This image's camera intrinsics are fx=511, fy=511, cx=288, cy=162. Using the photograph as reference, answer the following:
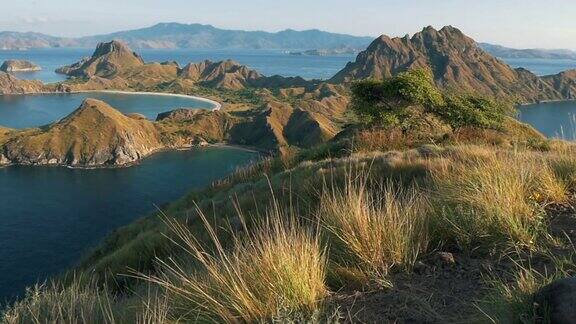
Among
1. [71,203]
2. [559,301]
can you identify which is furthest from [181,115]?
[559,301]

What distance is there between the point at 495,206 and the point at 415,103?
22619 mm

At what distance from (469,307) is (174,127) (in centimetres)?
15448

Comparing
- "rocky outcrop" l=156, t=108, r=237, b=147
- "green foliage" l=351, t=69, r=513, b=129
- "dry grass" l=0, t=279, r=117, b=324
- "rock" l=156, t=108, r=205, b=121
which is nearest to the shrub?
"green foliage" l=351, t=69, r=513, b=129

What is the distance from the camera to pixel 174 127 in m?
154

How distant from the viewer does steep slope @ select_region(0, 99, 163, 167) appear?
11838cm

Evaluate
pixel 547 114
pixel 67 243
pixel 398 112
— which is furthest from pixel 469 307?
pixel 547 114

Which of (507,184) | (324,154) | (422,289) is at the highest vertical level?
(507,184)

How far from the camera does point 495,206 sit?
18.1 ft

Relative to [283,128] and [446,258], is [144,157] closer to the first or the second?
[283,128]

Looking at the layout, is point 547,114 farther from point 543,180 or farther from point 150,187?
point 543,180

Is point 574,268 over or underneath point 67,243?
over

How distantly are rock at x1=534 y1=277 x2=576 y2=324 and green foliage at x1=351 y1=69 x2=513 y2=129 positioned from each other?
76.1 feet

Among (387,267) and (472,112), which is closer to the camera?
(387,267)

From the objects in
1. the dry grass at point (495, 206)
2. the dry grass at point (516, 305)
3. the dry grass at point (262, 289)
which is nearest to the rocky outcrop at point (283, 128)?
→ the dry grass at point (495, 206)
